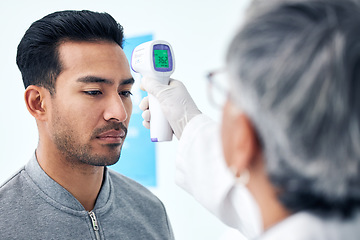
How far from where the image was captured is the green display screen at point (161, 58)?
1.30 m

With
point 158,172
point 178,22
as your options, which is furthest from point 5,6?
point 158,172

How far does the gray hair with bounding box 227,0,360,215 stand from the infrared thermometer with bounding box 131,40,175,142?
2.34 ft

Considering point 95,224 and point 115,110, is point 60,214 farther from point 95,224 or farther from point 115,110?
point 115,110

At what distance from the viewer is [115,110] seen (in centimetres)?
129

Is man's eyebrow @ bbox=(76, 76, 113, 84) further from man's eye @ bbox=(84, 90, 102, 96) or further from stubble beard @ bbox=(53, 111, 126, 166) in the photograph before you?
stubble beard @ bbox=(53, 111, 126, 166)

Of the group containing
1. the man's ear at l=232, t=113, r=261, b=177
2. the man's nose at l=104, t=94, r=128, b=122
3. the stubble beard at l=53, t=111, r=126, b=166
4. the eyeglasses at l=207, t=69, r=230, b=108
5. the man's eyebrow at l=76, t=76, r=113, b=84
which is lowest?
the stubble beard at l=53, t=111, r=126, b=166

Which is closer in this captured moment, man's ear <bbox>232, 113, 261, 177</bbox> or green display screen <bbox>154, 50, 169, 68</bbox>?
man's ear <bbox>232, 113, 261, 177</bbox>

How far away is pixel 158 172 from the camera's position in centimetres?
260

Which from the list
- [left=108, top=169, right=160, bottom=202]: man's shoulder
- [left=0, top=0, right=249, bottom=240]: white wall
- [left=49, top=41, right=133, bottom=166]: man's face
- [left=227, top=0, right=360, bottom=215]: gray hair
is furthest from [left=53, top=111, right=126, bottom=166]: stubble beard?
[left=0, top=0, right=249, bottom=240]: white wall

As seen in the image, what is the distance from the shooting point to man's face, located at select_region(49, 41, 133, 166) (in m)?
1.28

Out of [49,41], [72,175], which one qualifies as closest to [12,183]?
[72,175]

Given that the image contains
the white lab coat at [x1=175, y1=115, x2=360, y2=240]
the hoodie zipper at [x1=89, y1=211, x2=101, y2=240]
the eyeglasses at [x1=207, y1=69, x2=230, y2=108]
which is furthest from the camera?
the hoodie zipper at [x1=89, y1=211, x2=101, y2=240]

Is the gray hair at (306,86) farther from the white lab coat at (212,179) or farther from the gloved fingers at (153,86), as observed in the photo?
the gloved fingers at (153,86)

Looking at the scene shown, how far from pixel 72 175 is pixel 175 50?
140 centimetres
